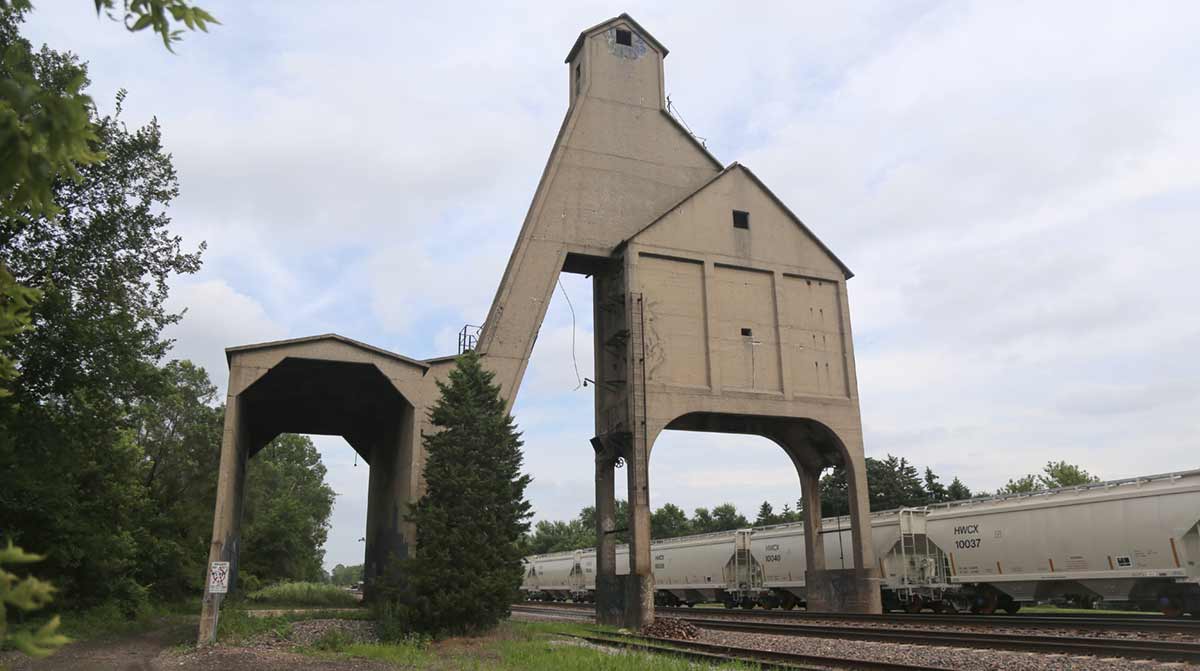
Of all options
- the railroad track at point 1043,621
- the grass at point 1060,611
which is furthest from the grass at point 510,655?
the grass at point 1060,611

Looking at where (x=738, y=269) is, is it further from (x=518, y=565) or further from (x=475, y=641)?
(x=475, y=641)

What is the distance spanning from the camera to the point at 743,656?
14867 mm

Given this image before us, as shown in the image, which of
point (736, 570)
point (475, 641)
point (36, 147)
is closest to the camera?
point (36, 147)

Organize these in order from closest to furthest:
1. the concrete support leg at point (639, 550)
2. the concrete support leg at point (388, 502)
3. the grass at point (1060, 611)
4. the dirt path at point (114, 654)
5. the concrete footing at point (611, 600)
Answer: the dirt path at point (114, 654), the concrete support leg at point (388, 502), the concrete support leg at point (639, 550), the concrete footing at point (611, 600), the grass at point (1060, 611)

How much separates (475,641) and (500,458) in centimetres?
444

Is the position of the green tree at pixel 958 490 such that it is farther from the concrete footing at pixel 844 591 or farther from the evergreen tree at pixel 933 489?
the concrete footing at pixel 844 591

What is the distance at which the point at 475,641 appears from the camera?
1781 cm

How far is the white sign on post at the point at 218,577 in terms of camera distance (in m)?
17.3

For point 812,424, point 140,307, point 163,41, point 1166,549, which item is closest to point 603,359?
point 812,424

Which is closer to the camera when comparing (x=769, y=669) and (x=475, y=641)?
(x=769, y=669)

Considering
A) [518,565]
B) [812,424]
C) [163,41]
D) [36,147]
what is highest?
[812,424]

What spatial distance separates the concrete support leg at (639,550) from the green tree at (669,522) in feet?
233

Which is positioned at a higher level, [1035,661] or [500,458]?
[500,458]

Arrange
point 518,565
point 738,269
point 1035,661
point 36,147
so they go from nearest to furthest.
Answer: point 36,147 → point 1035,661 → point 518,565 → point 738,269
